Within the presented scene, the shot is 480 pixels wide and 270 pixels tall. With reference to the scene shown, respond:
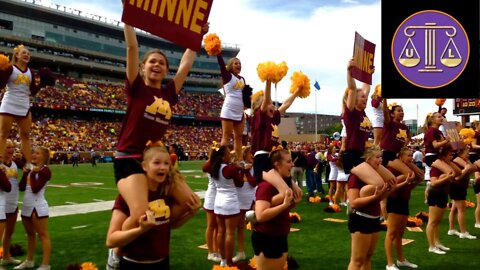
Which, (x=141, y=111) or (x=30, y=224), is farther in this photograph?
(x=30, y=224)

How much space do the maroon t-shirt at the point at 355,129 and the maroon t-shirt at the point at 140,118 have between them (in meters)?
3.76

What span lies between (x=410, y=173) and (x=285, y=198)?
106 inches

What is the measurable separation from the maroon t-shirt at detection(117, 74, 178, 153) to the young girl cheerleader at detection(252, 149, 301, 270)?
1350 mm

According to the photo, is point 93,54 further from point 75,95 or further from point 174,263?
point 174,263

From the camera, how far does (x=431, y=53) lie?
509cm

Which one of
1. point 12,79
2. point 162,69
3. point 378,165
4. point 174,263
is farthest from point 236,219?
point 12,79

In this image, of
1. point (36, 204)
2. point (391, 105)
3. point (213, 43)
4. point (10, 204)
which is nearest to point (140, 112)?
point (213, 43)

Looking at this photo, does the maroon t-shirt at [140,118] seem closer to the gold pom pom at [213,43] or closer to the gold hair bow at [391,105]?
the gold pom pom at [213,43]

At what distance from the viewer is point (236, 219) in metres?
6.29

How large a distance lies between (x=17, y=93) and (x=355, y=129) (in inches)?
200

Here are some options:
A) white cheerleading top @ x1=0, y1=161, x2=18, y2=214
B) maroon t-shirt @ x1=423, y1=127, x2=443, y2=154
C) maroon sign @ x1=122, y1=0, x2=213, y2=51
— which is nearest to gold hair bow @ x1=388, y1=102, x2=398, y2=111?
maroon t-shirt @ x1=423, y1=127, x2=443, y2=154

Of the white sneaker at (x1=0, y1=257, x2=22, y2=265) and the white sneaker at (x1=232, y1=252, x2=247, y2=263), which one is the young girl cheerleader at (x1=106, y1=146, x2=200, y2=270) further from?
the white sneaker at (x1=0, y1=257, x2=22, y2=265)

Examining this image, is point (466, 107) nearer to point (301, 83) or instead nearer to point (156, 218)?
point (301, 83)

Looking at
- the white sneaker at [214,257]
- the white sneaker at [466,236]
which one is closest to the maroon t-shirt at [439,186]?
the white sneaker at [466,236]
